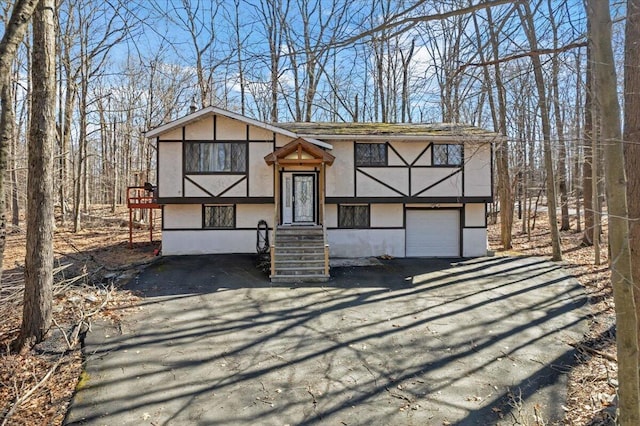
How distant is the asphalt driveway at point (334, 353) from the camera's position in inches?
196

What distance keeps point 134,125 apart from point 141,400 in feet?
99.2

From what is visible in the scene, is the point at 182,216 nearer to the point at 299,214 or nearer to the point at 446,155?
the point at 299,214

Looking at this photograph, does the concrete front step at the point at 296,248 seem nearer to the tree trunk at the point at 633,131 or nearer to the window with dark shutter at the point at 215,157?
the window with dark shutter at the point at 215,157

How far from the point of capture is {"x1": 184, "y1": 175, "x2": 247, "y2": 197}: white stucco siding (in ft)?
44.7

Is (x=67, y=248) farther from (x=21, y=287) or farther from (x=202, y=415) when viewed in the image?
(x=202, y=415)

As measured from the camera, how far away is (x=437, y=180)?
14.2 metres

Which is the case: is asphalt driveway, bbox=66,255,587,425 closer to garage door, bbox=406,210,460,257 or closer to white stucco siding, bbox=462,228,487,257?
white stucco siding, bbox=462,228,487,257

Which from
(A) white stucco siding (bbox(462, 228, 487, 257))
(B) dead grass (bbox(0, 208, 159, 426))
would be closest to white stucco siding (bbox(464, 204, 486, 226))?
(A) white stucco siding (bbox(462, 228, 487, 257))

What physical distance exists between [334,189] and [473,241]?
226 inches

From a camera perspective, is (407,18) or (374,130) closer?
(407,18)

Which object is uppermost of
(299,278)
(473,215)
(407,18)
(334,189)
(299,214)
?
(407,18)

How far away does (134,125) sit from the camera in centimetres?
3080

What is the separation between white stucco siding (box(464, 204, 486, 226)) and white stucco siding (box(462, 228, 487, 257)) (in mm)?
243

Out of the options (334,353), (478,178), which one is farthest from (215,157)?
(478,178)
